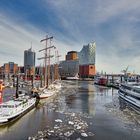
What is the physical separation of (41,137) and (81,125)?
11.8 metres

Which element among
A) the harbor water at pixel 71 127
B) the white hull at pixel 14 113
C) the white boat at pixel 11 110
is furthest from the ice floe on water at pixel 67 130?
the white boat at pixel 11 110

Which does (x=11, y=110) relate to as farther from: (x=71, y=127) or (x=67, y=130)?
(x=67, y=130)

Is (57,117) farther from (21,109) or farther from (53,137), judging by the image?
(53,137)

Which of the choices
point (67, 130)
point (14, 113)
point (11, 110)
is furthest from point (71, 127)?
point (11, 110)

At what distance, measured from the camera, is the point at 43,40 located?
11806cm

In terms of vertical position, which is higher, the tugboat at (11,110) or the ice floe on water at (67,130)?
the tugboat at (11,110)

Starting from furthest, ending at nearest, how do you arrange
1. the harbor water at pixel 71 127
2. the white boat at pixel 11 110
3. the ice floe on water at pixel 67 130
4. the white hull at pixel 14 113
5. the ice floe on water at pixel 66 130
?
1. the white boat at pixel 11 110
2. the white hull at pixel 14 113
3. the harbor water at pixel 71 127
4. the ice floe on water at pixel 67 130
5. the ice floe on water at pixel 66 130

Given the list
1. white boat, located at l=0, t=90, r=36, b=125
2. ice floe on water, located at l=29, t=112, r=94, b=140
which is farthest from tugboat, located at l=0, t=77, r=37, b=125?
ice floe on water, located at l=29, t=112, r=94, b=140

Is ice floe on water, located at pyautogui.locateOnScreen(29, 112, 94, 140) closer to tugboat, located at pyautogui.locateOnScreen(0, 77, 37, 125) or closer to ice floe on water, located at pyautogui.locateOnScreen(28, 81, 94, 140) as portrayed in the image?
ice floe on water, located at pyautogui.locateOnScreen(28, 81, 94, 140)

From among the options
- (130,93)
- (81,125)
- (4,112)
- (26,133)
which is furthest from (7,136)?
(130,93)

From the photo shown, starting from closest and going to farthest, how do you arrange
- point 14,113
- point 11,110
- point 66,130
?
point 66,130
point 11,110
point 14,113

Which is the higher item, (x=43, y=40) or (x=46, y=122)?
(x=43, y=40)

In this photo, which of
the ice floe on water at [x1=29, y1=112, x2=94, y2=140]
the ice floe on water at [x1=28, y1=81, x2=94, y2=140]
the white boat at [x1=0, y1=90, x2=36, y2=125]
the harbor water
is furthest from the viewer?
the white boat at [x1=0, y1=90, x2=36, y2=125]

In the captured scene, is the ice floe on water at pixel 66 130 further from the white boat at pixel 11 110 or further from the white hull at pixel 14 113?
the white boat at pixel 11 110
